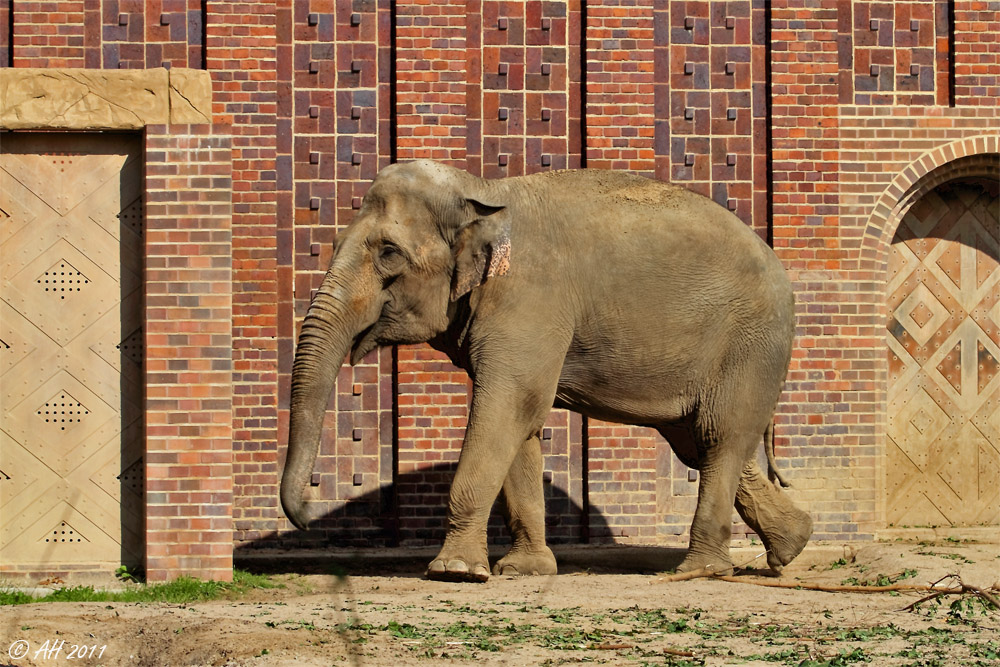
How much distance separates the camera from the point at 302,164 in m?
12.5

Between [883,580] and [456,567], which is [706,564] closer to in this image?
[883,580]

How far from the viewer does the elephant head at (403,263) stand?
33.0 ft

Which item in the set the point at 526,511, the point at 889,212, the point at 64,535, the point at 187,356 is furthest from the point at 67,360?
the point at 889,212

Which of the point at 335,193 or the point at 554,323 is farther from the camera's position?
the point at 335,193

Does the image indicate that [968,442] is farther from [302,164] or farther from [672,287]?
[302,164]

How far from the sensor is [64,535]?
9.84 m

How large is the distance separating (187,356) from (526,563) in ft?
8.70

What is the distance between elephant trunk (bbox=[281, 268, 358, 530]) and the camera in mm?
9766

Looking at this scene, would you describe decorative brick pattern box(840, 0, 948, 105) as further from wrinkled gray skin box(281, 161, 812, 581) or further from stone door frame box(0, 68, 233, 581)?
stone door frame box(0, 68, 233, 581)

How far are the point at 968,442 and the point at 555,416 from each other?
3526mm

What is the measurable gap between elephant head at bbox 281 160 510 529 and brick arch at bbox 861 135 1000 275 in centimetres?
379

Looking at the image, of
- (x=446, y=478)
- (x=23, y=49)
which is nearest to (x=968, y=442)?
(x=446, y=478)

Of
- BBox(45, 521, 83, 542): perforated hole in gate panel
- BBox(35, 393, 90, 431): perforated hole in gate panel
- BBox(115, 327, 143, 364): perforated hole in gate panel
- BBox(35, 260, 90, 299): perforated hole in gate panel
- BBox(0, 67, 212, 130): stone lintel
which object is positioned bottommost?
BBox(45, 521, 83, 542): perforated hole in gate panel

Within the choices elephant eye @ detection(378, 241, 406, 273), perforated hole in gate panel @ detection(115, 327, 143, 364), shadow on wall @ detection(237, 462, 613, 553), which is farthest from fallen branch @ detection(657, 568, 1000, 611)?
perforated hole in gate panel @ detection(115, 327, 143, 364)
